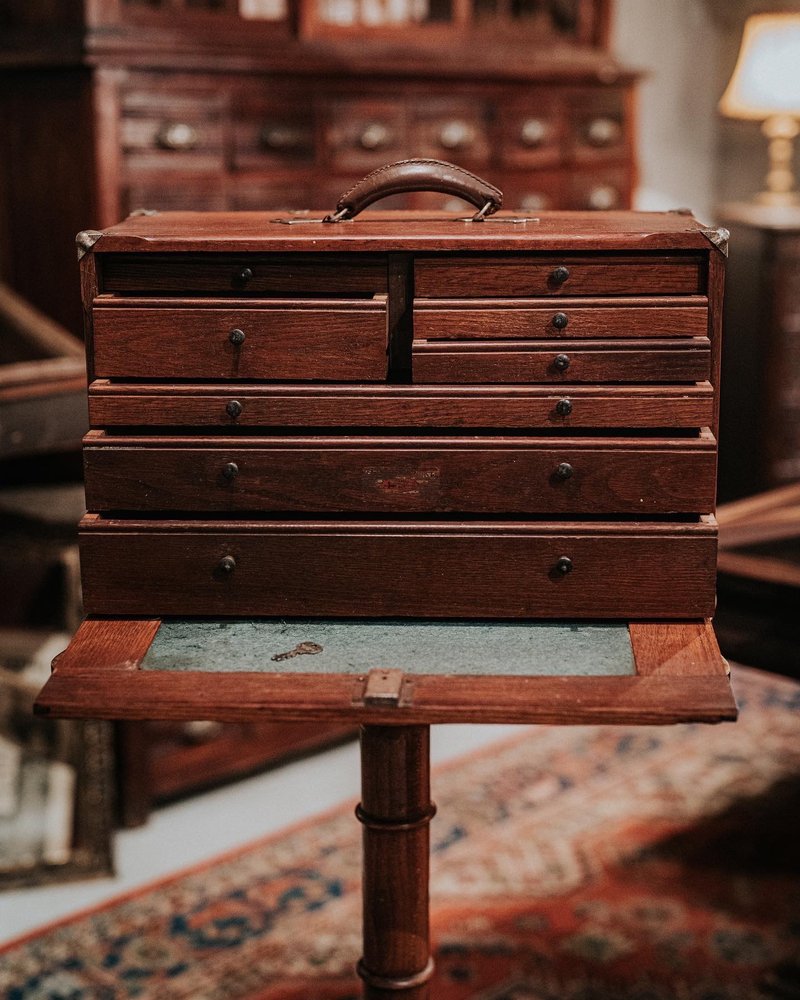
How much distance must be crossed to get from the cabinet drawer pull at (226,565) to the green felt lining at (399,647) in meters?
0.06

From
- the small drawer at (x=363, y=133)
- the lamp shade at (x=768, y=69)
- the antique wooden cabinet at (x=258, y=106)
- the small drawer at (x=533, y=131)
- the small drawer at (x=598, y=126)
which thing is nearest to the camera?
the antique wooden cabinet at (x=258, y=106)

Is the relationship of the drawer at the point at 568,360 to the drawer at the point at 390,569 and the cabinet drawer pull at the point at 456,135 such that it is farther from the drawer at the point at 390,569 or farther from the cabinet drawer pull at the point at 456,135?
the cabinet drawer pull at the point at 456,135

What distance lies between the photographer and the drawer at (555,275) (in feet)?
5.16

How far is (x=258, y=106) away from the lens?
3.52 meters

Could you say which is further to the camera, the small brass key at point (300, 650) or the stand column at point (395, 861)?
the stand column at point (395, 861)

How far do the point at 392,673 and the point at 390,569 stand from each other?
0.57ft


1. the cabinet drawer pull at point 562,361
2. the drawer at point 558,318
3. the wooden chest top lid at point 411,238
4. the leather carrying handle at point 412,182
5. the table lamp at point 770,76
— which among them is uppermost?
the table lamp at point 770,76

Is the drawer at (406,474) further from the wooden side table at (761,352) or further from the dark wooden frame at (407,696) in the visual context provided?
the wooden side table at (761,352)

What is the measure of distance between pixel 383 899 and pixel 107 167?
82.4 inches

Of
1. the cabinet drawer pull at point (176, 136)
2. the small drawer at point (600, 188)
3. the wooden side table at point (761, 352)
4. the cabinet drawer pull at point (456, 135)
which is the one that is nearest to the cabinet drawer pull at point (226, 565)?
the cabinet drawer pull at point (176, 136)

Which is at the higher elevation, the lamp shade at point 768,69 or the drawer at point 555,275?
the lamp shade at point 768,69

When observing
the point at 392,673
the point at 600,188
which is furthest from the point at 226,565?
→ the point at 600,188

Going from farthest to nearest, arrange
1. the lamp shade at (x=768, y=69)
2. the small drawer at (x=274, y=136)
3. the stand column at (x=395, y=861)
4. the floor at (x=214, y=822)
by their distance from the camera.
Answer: the lamp shade at (x=768, y=69)
the small drawer at (x=274, y=136)
the floor at (x=214, y=822)
the stand column at (x=395, y=861)

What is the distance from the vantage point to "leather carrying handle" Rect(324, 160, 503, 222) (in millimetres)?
1638
